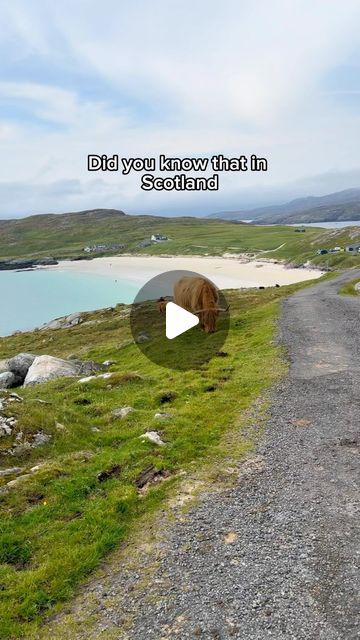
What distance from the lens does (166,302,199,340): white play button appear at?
24.1 metres

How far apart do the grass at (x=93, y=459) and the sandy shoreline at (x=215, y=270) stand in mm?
82082

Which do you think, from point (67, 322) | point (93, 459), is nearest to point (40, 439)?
point (93, 459)

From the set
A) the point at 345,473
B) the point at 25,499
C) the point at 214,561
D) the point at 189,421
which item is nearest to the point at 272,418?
the point at 189,421

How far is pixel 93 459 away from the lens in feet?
43.8

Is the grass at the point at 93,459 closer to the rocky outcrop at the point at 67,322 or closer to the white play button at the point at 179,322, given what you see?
the white play button at the point at 179,322

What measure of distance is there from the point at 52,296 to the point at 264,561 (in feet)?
408

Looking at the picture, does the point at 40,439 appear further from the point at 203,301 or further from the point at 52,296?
the point at 52,296

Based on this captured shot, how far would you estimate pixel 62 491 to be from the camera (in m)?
11.5

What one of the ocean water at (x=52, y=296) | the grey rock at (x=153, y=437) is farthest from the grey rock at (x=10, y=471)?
the ocean water at (x=52, y=296)

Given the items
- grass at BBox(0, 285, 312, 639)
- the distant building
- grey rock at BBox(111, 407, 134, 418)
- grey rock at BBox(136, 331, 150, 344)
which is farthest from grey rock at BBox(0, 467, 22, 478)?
the distant building

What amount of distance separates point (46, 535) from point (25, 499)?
1.58 metres

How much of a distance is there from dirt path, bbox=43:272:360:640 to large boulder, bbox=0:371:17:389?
2022 cm

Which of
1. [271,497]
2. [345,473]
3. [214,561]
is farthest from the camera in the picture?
[345,473]

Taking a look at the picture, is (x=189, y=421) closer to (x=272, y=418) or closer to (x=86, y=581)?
(x=272, y=418)
